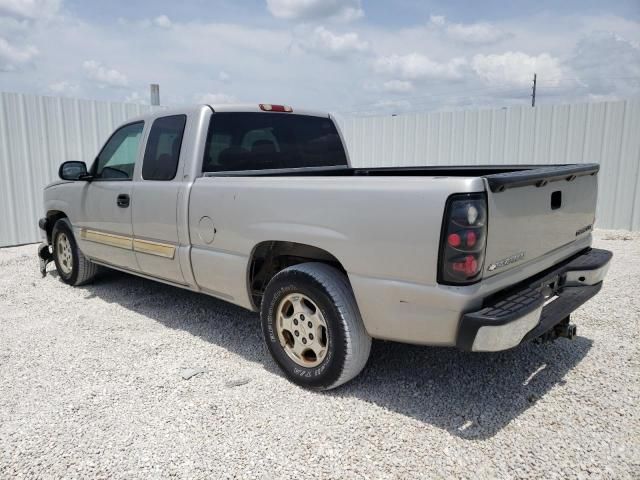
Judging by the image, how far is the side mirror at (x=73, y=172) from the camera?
16.3 ft

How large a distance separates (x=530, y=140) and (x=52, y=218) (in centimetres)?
850

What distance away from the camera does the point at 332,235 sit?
9.35 feet

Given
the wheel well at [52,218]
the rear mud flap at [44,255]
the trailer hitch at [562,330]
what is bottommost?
the rear mud flap at [44,255]

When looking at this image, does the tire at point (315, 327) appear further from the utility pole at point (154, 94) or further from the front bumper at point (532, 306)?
the utility pole at point (154, 94)

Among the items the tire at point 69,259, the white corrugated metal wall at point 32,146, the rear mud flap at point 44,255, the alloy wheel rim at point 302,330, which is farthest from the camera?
the white corrugated metal wall at point 32,146

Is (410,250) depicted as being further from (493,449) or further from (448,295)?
(493,449)

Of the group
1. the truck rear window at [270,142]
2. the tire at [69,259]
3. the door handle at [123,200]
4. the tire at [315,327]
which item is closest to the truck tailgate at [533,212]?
the tire at [315,327]

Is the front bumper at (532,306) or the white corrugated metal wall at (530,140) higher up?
the white corrugated metal wall at (530,140)

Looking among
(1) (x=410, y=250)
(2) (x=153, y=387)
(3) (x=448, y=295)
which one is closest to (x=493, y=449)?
(3) (x=448, y=295)

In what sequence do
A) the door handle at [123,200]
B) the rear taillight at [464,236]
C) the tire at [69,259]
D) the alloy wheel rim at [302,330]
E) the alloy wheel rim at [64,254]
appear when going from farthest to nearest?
the alloy wheel rim at [64,254]
the tire at [69,259]
the door handle at [123,200]
the alloy wheel rim at [302,330]
the rear taillight at [464,236]

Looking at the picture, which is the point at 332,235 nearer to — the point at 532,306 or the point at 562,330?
the point at 532,306

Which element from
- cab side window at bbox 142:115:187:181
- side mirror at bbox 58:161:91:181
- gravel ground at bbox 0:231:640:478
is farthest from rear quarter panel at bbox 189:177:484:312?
side mirror at bbox 58:161:91:181

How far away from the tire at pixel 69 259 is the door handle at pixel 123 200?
1455 millimetres

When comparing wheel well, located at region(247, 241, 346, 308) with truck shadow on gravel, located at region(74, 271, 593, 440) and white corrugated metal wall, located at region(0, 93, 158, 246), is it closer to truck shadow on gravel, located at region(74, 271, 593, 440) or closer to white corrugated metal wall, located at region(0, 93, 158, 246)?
truck shadow on gravel, located at region(74, 271, 593, 440)
